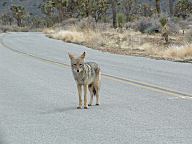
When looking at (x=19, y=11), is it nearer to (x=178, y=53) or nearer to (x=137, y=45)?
(x=137, y=45)

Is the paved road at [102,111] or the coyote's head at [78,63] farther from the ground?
the coyote's head at [78,63]

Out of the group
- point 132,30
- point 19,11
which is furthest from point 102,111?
point 19,11

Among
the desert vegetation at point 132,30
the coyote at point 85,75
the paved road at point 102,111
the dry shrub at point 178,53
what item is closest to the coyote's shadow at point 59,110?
the paved road at point 102,111

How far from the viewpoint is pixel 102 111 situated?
9.22m

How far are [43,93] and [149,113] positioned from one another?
394 cm

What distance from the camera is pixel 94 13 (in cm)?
7950

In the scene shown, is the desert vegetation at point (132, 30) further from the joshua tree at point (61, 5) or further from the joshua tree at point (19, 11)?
the joshua tree at point (19, 11)

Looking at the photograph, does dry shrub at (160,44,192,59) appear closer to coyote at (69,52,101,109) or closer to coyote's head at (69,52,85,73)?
coyote at (69,52,101,109)

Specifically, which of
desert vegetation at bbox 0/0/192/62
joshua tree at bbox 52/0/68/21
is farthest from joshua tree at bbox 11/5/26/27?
joshua tree at bbox 52/0/68/21

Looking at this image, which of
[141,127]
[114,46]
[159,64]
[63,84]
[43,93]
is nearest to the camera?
[141,127]

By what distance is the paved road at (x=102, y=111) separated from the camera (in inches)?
281

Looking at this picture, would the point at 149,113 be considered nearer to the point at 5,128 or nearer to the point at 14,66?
the point at 5,128

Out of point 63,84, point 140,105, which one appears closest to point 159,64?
point 63,84

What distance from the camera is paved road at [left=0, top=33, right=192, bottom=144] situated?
7141 mm
